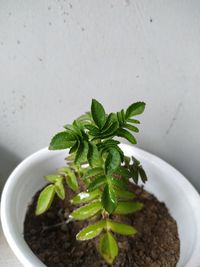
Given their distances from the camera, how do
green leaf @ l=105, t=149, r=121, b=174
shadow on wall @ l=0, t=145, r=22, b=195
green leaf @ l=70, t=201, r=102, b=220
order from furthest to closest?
1. shadow on wall @ l=0, t=145, r=22, b=195
2. green leaf @ l=70, t=201, r=102, b=220
3. green leaf @ l=105, t=149, r=121, b=174

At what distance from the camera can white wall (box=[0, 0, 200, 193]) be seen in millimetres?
699

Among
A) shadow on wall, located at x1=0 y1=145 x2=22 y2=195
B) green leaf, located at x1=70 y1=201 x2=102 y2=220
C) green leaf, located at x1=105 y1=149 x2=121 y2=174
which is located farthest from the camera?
shadow on wall, located at x1=0 y1=145 x2=22 y2=195

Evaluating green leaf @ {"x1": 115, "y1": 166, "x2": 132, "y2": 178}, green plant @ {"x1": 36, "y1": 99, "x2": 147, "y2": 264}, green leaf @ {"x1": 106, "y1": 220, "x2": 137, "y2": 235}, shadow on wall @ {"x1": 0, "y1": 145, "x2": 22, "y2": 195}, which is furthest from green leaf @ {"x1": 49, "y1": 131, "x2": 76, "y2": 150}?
shadow on wall @ {"x1": 0, "y1": 145, "x2": 22, "y2": 195}

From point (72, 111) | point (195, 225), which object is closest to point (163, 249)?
point (195, 225)

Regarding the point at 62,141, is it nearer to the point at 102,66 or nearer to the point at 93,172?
the point at 93,172

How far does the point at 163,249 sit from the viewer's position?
2.48 ft

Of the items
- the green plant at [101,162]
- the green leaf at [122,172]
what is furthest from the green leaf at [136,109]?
the green leaf at [122,172]

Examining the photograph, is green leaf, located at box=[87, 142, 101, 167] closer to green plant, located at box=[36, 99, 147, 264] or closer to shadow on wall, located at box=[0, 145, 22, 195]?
green plant, located at box=[36, 99, 147, 264]

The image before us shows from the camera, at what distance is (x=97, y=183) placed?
0.61 metres

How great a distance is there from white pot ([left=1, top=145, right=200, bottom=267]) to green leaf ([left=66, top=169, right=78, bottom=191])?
15cm

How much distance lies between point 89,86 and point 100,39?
13cm

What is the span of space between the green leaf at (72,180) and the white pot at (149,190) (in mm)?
151

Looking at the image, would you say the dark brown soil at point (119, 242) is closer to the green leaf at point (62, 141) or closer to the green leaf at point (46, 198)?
the green leaf at point (46, 198)

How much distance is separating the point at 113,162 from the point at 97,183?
6cm
